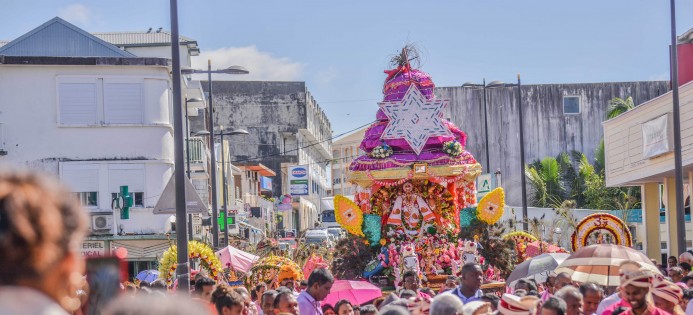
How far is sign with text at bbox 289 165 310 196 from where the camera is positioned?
57344mm

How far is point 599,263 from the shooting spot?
12383mm

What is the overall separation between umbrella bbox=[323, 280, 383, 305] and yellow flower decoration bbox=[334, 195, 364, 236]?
26.0 ft

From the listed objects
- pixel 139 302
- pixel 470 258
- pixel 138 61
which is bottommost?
pixel 470 258

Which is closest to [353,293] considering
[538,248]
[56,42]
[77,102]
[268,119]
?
[538,248]

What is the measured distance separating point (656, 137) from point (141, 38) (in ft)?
76.6

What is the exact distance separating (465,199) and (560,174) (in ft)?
93.8

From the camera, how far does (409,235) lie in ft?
75.6

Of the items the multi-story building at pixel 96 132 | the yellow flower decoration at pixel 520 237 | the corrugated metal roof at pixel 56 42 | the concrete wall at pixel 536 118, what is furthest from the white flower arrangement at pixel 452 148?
the concrete wall at pixel 536 118

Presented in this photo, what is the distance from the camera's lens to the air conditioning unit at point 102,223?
3288cm

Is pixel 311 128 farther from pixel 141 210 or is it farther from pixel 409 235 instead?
pixel 409 235

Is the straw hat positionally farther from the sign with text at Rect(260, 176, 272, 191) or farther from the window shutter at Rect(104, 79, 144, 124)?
the sign with text at Rect(260, 176, 272, 191)

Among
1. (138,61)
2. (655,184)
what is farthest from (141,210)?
(655,184)

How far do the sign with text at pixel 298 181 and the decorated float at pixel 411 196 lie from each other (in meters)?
33.8

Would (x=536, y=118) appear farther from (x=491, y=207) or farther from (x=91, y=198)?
(x=491, y=207)
